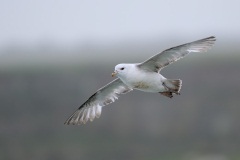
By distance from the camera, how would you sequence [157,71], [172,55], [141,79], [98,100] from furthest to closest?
[98,100], [157,71], [172,55], [141,79]

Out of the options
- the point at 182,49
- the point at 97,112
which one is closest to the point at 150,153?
the point at 97,112

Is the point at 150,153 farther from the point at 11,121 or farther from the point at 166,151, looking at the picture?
the point at 11,121

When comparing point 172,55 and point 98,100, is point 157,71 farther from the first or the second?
point 98,100

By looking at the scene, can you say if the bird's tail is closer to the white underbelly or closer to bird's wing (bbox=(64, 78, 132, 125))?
the white underbelly

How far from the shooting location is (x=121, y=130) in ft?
127

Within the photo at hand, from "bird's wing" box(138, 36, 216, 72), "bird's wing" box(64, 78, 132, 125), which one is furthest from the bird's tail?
"bird's wing" box(64, 78, 132, 125)

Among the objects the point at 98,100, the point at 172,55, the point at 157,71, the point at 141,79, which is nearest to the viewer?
the point at 141,79

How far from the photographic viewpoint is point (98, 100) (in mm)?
18156

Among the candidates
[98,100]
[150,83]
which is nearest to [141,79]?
[150,83]

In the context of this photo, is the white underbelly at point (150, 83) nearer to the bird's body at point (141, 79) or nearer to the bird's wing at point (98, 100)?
the bird's body at point (141, 79)

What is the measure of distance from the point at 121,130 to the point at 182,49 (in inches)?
900

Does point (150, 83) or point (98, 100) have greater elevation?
point (150, 83)

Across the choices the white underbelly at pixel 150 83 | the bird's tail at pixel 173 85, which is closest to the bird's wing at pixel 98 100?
the white underbelly at pixel 150 83

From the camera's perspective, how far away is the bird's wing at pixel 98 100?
17672mm
